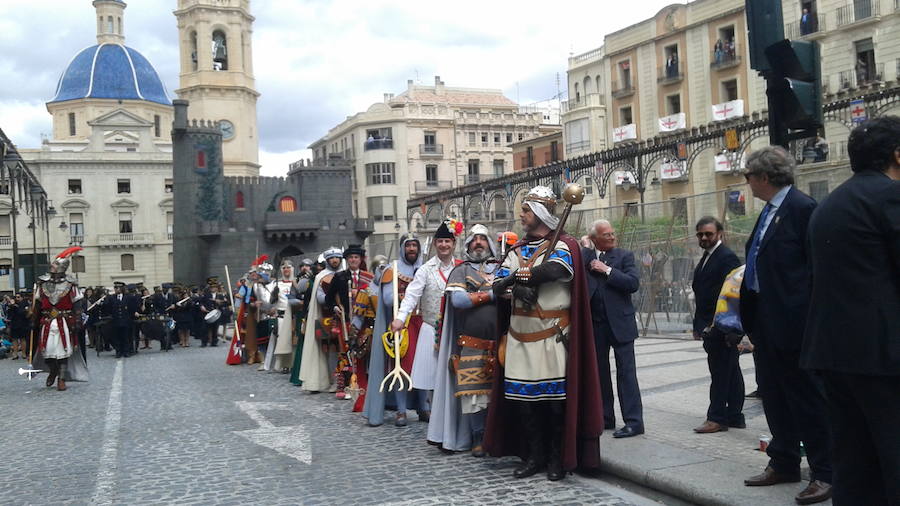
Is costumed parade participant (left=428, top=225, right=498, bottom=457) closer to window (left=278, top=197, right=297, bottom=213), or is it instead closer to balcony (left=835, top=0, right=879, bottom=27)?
balcony (left=835, top=0, right=879, bottom=27)

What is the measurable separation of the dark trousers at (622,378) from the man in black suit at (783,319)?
1785mm

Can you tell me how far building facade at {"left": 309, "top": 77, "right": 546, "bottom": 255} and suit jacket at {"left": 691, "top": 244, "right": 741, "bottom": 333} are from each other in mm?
63004

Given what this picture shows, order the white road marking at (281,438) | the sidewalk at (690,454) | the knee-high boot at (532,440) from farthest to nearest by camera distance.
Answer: the white road marking at (281,438) → the knee-high boot at (532,440) → the sidewalk at (690,454)

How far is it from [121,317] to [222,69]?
190ft

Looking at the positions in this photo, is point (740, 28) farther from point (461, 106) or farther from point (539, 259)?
→ point (461, 106)

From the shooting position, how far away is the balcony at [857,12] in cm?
3259

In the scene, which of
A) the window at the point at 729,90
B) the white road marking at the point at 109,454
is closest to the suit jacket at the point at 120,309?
the white road marking at the point at 109,454

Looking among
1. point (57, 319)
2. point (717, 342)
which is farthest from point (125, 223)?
point (717, 342)

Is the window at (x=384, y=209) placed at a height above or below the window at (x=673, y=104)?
below

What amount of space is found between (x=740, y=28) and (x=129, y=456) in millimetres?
36456

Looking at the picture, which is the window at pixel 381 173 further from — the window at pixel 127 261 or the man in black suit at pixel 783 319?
the man in black suit at pixel 783 319

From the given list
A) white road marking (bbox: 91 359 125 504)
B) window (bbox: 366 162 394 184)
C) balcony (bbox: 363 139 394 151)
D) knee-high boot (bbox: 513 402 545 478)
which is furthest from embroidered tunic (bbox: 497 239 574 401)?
balcony (bbox: 363 139 394 151)

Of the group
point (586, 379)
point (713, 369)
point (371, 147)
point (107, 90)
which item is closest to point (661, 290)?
point (713, 369)

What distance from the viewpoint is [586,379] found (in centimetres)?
589
